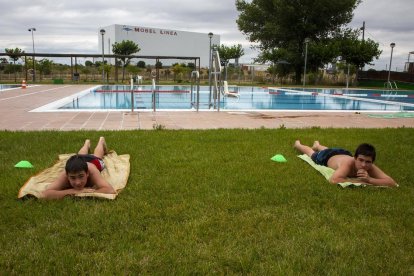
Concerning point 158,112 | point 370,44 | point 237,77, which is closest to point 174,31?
point 237,77

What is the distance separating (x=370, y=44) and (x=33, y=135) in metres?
31.8

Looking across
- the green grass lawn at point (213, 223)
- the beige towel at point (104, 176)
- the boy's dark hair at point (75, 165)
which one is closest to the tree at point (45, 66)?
the green grass lawn at point (213, 223)

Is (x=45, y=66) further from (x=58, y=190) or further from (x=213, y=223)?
(x=213, y=223)

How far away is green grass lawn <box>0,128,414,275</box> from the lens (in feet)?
8.56

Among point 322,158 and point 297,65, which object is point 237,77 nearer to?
point 297,65

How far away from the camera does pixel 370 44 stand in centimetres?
3177

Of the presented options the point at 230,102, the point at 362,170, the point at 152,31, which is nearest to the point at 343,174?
the point at 362,170

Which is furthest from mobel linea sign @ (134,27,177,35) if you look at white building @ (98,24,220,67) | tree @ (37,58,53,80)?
tree @ (37,58,53,80)

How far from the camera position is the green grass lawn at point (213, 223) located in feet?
8.56

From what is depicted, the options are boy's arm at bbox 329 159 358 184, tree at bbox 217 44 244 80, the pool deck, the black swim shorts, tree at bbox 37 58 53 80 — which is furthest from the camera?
tree at bbox 217 44 244 80

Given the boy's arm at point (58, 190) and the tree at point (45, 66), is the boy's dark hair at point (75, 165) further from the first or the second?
the tree at point (45, 66)

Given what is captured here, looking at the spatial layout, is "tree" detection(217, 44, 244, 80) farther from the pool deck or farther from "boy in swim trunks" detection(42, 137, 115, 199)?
"boy in swim trunks" detection(42, 137, 115, 199)

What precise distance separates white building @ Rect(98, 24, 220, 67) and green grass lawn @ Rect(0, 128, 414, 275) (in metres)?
65.3

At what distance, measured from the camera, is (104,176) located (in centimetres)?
442
